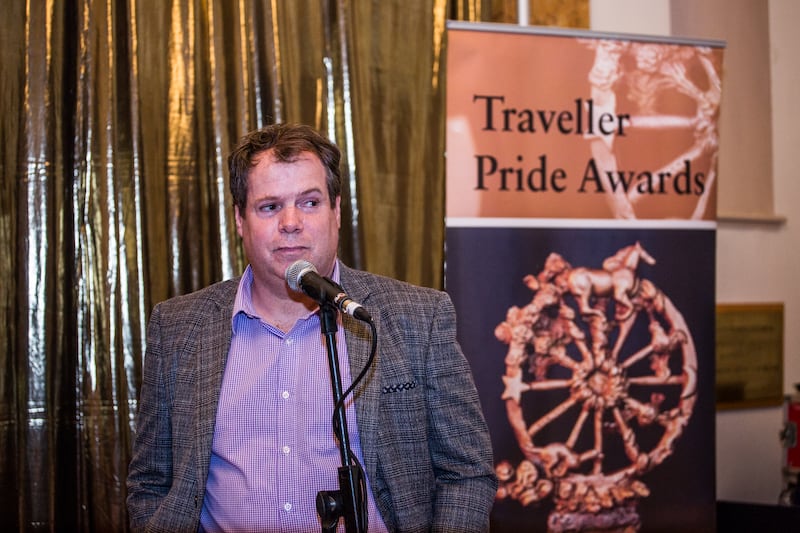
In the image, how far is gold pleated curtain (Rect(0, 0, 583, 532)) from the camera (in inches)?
117

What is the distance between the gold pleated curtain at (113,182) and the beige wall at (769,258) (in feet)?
6.06

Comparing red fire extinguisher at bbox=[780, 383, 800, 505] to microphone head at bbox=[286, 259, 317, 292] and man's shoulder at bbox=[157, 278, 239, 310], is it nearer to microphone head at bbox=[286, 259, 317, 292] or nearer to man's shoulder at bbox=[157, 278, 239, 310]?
man's shoulder at bbox=[157, 278, 239, 310]

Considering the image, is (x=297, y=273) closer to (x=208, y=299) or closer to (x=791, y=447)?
(x=208, y=299)

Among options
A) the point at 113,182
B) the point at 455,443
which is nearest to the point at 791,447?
the point at 455,443

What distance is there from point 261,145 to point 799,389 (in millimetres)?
3274

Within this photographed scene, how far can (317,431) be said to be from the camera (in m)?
2.16

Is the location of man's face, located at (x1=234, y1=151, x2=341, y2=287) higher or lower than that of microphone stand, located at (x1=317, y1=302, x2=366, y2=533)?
higher

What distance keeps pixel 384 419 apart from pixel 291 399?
24cm

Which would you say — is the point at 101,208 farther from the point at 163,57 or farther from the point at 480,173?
the point at 480,173

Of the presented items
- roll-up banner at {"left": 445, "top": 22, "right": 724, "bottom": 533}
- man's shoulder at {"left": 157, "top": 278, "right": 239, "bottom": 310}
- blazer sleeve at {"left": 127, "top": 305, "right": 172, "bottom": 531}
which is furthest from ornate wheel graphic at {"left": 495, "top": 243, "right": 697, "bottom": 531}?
blazer sleeve at {"left": 127, "top": 305, "right": 172, "bottom": 531}

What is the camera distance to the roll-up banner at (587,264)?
10.7 feet

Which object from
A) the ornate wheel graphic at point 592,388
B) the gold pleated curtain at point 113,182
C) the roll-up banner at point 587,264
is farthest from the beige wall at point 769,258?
the gold pleated curtain at point 113,182

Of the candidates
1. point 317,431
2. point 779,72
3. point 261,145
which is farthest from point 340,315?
point 779,72

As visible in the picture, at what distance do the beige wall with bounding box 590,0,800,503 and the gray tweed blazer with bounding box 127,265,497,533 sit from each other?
2677 mm
